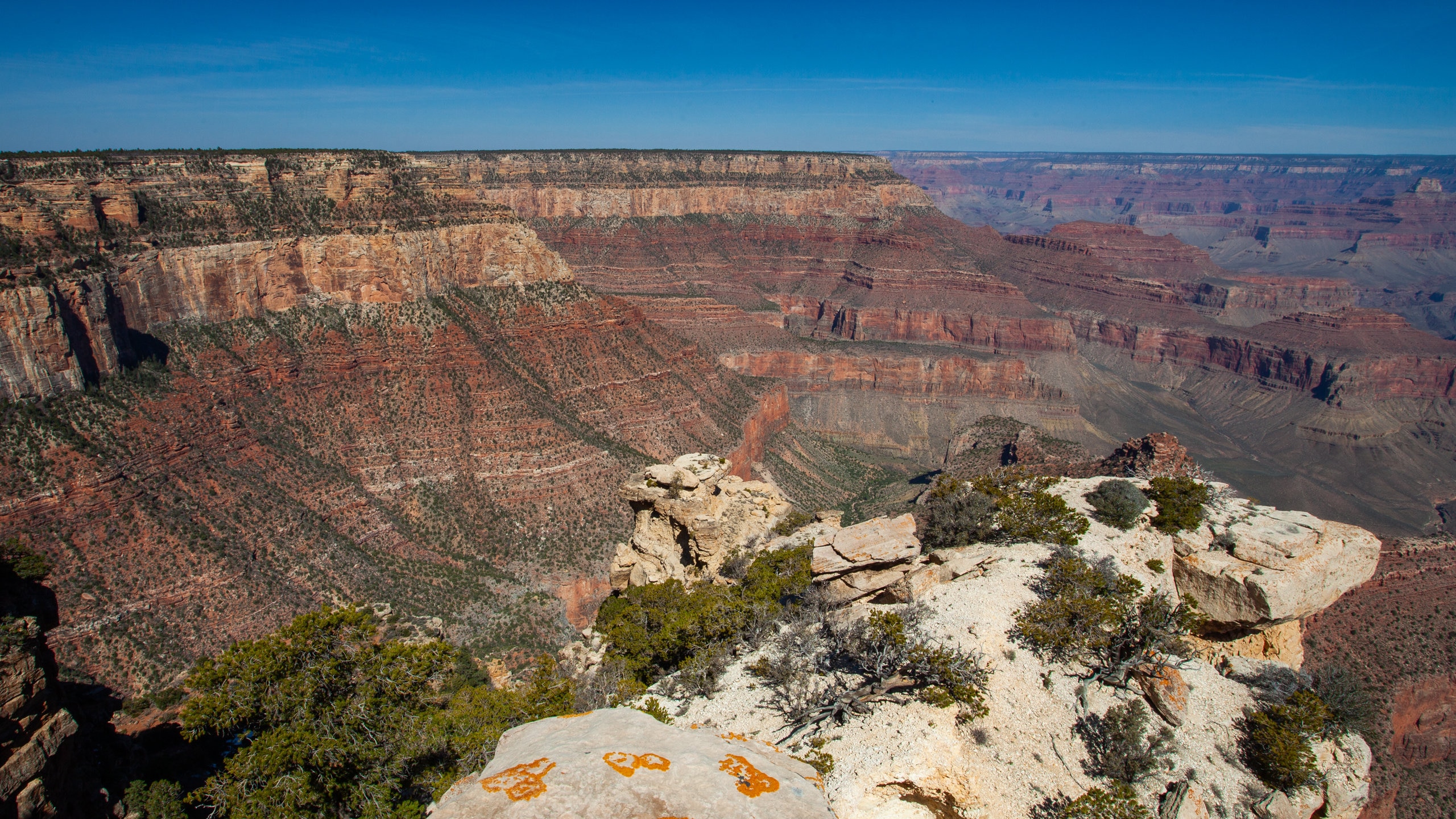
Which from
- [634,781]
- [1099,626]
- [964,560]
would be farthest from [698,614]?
[634,781]

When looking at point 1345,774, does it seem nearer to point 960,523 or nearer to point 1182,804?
point 1182,804

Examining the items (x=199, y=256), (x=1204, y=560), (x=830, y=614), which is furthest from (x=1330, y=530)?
(x=199, y=256)

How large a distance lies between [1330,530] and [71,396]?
51079 mm

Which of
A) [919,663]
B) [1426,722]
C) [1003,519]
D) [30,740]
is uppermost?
[919,663]

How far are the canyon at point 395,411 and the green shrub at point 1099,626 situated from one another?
2789 centimetres

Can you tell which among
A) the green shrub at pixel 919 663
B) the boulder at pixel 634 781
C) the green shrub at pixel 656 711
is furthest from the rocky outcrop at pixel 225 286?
the green shrub at pixel 919 663

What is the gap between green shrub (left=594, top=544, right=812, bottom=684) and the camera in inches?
811

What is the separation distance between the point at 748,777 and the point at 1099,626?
37.4 ft

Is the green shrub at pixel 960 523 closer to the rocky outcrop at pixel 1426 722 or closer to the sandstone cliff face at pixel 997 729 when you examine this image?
the sandstone cliff face at pixel 997 729

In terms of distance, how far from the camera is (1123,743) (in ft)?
46.2

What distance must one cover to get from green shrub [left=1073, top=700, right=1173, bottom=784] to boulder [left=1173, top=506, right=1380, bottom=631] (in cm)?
704

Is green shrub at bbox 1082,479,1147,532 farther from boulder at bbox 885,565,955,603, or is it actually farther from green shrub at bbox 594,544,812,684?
green shrub at bbox 594,544,812,684

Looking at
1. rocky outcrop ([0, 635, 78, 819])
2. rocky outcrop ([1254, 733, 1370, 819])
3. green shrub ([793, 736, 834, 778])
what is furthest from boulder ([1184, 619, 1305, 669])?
rocky outcrop ([0, 635, 78, 819])

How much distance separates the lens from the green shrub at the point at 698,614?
20.6m
